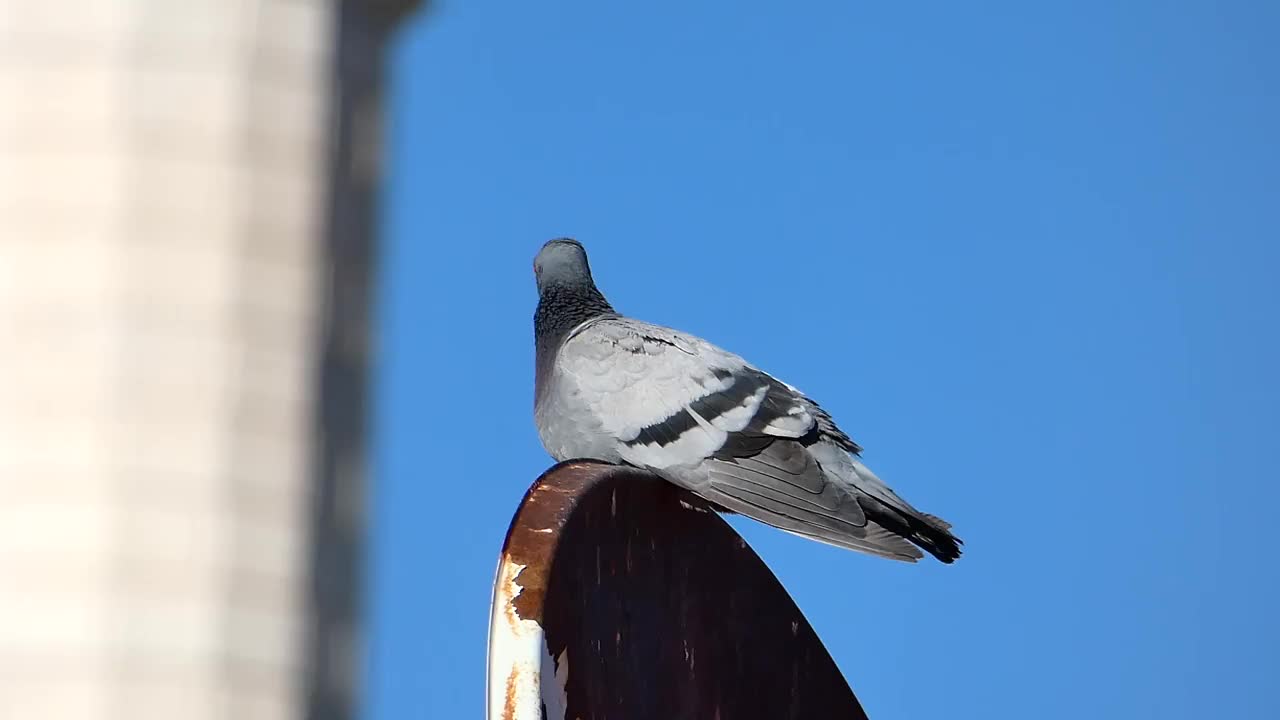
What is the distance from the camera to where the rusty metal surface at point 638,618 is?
2262 mm

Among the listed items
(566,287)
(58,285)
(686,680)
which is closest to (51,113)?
(58,285)

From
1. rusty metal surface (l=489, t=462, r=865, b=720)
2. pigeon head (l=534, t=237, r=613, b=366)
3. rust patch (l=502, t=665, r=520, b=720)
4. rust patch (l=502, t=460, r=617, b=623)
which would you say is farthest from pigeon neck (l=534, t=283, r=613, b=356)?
rust patch (l=502, t=665, r=520, b=720)

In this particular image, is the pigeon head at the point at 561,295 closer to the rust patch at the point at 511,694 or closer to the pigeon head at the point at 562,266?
the pigeon head at the point at 562,266

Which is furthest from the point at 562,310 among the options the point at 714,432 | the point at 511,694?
the point at 511,694

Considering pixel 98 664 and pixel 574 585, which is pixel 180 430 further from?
pixel 574 585

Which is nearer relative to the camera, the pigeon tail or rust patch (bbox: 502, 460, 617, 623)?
rust patch (bbox: 502, 460, 617, 623)

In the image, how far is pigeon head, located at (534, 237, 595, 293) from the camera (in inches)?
213

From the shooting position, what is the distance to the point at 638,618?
2658mm

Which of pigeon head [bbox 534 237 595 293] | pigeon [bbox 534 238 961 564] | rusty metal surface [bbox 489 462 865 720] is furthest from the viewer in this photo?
pigeon head [bbox 534 237 595 293]

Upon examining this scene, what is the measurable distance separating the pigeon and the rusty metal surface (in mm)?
1029

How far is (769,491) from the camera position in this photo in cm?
443

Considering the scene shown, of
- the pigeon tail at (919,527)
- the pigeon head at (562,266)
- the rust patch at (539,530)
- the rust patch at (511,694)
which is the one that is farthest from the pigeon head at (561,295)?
the rust patch at (511,694)

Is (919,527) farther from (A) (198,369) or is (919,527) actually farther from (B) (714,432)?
(A) (198,369)

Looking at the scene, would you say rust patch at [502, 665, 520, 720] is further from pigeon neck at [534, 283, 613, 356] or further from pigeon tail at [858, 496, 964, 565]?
pigeon neck at [534, 283, 613, 356]
